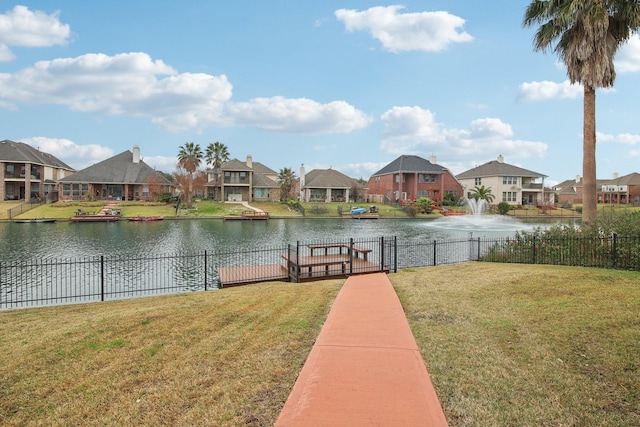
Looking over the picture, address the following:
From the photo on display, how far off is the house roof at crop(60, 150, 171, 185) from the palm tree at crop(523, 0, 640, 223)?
2438 inches

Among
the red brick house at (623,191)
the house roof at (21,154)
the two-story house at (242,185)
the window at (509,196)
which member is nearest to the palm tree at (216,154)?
the two-story house at (242,185)

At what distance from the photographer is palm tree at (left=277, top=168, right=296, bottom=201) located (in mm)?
76438

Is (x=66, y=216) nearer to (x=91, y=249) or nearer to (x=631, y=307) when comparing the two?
(x=91, y=249)

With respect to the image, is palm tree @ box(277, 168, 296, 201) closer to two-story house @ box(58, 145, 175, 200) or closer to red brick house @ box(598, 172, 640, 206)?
two-story house @ box(58, 145, 175, 200)

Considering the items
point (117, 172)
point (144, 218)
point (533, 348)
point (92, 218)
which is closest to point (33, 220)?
point (92, 218)

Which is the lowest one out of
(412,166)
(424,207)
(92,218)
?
(92,218)

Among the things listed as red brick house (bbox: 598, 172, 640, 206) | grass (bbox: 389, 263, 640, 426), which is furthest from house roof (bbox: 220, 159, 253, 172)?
red brick house (bbox: 598, 172, 640, 206)

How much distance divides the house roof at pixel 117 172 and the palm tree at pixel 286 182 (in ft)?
67.5

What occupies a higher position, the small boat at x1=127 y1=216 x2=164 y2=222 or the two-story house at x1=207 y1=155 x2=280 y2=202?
the two-story house at x1=207 y1=155 x2=280 y2=202

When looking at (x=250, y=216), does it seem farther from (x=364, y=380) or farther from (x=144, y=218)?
(x=364, y=380)

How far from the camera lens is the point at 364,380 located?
17.7ft

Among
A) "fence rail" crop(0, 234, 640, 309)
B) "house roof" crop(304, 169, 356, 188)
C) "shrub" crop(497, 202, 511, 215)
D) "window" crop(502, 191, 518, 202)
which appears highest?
"house roof" crop(304, 169, 356, 188)

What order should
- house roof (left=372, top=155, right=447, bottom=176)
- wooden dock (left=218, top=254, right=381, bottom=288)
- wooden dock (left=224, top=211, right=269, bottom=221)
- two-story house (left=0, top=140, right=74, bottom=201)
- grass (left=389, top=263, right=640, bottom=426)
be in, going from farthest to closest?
house roof (left=372, top=155, right=447, bottom=176) < two-story house (left=0, top=140, right=74, bottom=201) < wooden dock (left=224, top=211, right=269, bottom=221) < wooden dock (left=218, top=254, right=381, bottom=288) < grass (left=389, top=263, right=640, bottom=426)

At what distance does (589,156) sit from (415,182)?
55.7 m
